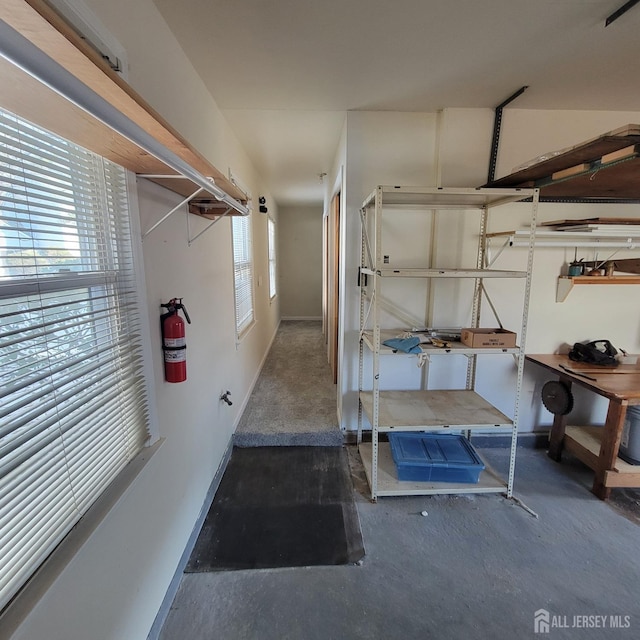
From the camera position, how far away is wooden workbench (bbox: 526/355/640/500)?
1940 millimetres

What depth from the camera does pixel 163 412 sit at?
1.37 meters

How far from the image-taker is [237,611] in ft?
4.51

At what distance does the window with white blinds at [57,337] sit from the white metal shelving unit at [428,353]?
1.27m

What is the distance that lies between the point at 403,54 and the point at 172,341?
69.2 inches

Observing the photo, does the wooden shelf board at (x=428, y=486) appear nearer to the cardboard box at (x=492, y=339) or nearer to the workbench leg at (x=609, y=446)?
the workbench leg at (x=609, y=446)

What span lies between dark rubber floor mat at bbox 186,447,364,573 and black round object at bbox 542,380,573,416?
1.56 meters

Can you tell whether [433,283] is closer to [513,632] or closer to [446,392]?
[446,392]

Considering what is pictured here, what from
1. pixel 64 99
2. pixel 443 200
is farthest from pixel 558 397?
pixel 64 99

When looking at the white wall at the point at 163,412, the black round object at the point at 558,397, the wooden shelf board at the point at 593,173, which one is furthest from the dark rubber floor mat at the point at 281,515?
the wooden shelf board at the point at 593,173

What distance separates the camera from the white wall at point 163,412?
905 mm

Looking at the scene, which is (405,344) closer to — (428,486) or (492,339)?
(492,339)

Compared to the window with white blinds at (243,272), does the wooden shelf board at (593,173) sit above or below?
above

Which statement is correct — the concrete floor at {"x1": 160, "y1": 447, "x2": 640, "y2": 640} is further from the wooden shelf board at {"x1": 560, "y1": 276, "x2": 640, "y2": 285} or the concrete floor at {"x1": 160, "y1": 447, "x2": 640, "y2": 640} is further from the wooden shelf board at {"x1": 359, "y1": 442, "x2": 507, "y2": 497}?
the wooden shelf board at {"x1": 560, "y1": 276, "x2": 640, "y2": 285}

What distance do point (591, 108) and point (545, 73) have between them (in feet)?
2.51
